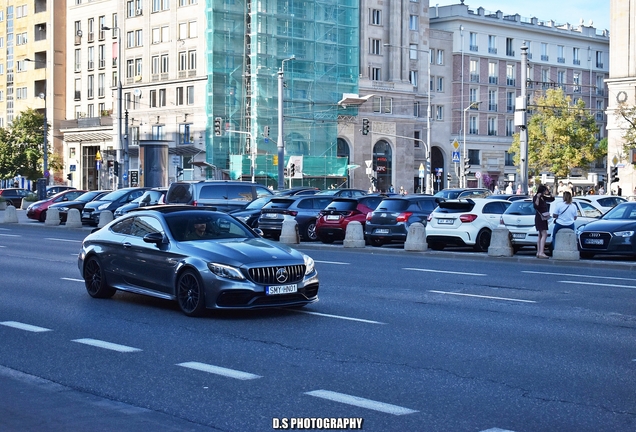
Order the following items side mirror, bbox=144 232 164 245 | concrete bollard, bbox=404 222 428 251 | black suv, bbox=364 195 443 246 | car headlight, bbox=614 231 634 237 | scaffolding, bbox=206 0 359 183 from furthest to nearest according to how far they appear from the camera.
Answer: scaffolding, bbox=206 0 359 183 → black suv, bbox=364 195 443 246 → concrete bollard, bbox=404 222 428 251 → car headlight, bbox=614 231 634 237 → side mirror, bbox=144 232 164 245

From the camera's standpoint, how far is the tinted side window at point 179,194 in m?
32.0

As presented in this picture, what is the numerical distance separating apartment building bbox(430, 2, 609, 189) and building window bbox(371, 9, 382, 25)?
9726 millimetres

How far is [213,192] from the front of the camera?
107 ft

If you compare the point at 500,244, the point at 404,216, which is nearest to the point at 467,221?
the point at 500,244

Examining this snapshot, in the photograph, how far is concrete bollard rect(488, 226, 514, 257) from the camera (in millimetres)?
25391

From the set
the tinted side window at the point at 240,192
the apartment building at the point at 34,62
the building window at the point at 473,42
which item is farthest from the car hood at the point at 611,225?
the apartment building at the point at 34,62

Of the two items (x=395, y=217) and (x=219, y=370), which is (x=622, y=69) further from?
(x=219, y=370)

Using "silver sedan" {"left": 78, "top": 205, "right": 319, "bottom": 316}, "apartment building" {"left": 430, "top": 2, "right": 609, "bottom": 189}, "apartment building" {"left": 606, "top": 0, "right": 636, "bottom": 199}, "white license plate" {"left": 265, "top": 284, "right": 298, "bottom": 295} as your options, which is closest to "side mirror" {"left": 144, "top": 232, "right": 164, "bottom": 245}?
"silver sedan" {"left": 78, "top": 205, "right": 319, "bottom": 316}

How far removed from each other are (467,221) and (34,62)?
256 ft

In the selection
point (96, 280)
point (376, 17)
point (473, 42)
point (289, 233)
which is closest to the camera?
point (96, 280)

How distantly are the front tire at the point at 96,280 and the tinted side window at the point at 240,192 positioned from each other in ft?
59.7

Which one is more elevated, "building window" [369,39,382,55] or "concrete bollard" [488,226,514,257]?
"building window" [369,39,382,55]

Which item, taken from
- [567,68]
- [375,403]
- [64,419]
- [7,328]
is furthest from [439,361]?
[567,68]

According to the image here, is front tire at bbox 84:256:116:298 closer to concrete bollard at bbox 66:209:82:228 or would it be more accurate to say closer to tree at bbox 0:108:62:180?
concrete bollard at bbox 66:209:82:228
